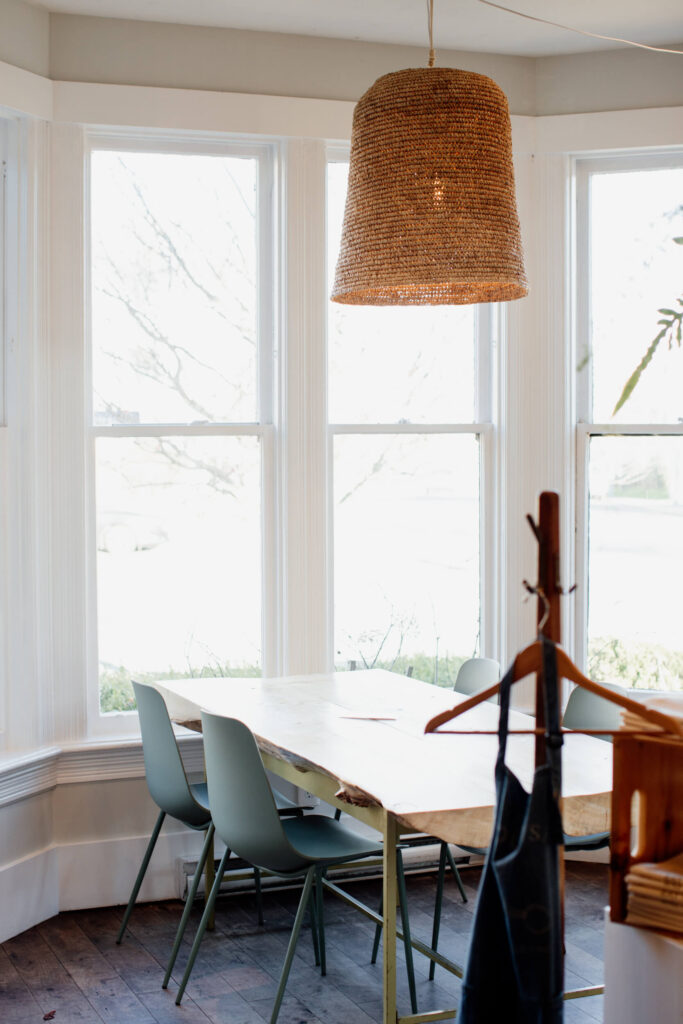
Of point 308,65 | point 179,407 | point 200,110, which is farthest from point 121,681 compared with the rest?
point 308,65

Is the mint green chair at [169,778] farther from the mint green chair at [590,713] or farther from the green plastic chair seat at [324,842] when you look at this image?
the mint green chair at [590,713]

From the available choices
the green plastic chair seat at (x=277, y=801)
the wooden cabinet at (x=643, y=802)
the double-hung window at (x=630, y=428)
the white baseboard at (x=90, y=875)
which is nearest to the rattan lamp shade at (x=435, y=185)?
the wooden cabinet at (x=643, y=802)

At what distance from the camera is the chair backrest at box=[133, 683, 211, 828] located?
10.7ft

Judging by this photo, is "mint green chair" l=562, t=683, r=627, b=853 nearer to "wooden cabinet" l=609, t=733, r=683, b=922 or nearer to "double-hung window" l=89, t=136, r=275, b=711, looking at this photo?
"double-hung window" l=89, t=136, r=275, b=711

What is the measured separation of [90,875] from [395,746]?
5.25ft

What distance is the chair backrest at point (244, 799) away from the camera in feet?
9.12

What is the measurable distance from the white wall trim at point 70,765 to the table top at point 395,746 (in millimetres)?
375

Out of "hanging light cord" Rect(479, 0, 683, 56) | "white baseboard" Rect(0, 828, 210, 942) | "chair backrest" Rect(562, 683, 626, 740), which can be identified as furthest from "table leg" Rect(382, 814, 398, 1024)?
"hanging light cord" Rect(479, 0, 683, 56)

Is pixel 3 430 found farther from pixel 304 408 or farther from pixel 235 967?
pixel 235 967

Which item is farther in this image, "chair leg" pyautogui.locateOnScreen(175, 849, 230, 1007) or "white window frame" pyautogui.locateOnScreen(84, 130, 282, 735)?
"white window frame" pyautogui.locateOnScreen(84, 130, 282, 735)

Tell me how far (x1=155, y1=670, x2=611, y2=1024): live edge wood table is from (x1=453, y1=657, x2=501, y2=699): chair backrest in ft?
0.51

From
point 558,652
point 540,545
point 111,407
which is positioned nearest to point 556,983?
point 558,652

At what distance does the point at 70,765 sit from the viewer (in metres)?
3.88

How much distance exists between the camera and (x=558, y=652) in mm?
1702
